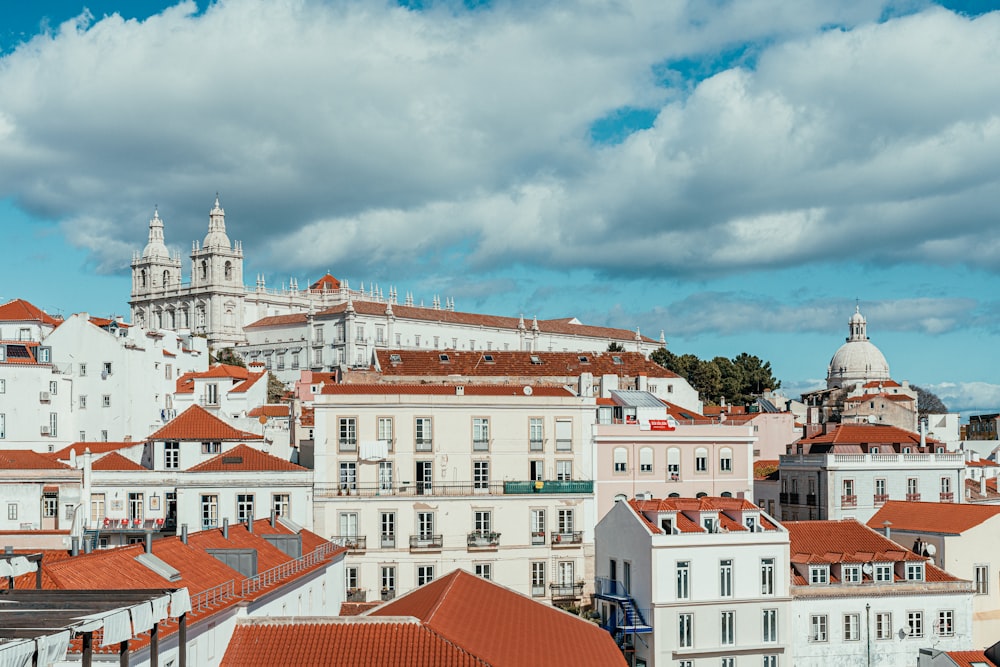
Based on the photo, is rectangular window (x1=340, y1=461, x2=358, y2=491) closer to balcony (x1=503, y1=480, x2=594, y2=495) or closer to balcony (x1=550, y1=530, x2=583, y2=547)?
balcony (x1=503, y1=480, x2=594, y2=495)

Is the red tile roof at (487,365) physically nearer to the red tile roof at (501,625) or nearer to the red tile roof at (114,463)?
the red tile roof at (114,463)

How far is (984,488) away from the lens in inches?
2931

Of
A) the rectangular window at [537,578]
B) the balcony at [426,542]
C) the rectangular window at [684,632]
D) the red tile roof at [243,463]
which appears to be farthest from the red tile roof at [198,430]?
the rectangular window at [684,632]

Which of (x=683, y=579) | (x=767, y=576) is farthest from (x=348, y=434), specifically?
(x=767, y=576)

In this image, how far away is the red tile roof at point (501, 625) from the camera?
97.5 ft

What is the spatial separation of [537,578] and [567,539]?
252 cm

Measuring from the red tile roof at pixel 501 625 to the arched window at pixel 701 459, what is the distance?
83.5ft

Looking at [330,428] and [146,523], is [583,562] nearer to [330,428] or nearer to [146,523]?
[330,428]

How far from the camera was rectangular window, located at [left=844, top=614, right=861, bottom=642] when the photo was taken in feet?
161

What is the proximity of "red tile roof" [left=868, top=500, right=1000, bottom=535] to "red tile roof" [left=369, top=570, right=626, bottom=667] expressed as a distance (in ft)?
79.4

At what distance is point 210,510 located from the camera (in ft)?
192

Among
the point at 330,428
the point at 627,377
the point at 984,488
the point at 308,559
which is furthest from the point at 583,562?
the point at 627,377

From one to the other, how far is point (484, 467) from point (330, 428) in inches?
325

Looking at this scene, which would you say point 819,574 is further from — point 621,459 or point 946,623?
point 621,459
